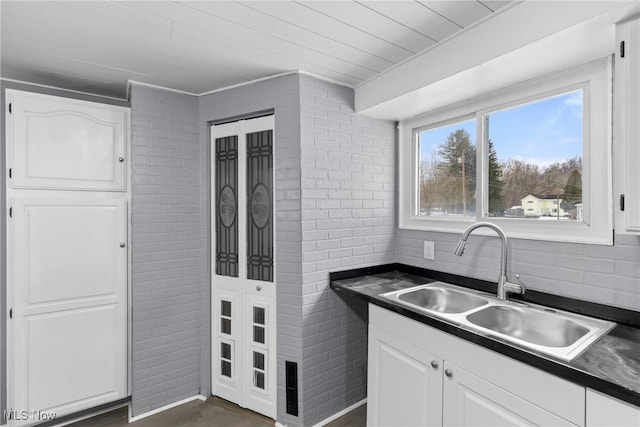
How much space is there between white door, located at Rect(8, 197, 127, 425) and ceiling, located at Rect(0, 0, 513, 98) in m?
0.87

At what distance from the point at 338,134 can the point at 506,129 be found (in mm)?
1026

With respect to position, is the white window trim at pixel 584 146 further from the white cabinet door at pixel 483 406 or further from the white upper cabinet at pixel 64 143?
the white upper cabinet at pixel 64 143

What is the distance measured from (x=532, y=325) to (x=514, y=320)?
0.08 metres

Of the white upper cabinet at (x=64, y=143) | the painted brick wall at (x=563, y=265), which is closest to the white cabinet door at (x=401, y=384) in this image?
the painted brick wall at (x=563, y=265)

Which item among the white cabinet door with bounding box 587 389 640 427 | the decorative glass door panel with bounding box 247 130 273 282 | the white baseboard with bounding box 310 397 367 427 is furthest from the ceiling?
the white baseboard with bounding box 310 397 367 427

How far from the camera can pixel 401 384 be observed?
1.74 meters

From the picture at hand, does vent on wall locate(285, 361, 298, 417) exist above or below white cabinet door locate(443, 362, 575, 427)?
below

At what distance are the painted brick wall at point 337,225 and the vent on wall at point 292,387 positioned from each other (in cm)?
6

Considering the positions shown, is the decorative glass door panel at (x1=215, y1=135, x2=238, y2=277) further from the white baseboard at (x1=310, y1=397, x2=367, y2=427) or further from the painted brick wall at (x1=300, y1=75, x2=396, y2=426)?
the white baseboard at (x1=310, y1=397, x2=367, y2=427)

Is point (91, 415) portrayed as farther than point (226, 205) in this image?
No

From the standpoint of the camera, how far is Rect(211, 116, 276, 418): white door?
2330 mm

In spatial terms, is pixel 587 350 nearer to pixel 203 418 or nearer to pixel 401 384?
pixel 401 384

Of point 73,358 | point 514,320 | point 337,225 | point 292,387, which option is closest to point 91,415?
point 73,358

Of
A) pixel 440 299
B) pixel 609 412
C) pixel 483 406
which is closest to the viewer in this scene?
pixel 609 412
